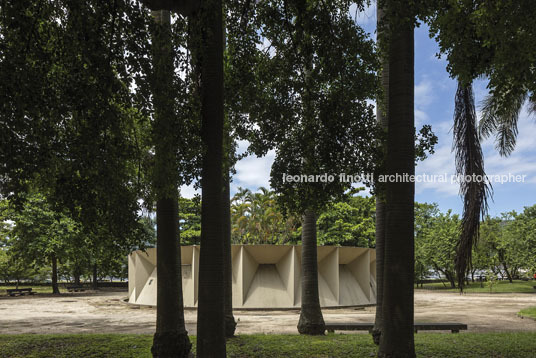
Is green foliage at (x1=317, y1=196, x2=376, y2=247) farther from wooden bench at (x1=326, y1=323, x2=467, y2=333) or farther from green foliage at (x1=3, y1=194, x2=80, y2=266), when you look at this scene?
wooden bench at (x1=326, y1=323, x2=467, y2=333)

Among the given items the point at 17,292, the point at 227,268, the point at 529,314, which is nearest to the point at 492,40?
the point at 227,268

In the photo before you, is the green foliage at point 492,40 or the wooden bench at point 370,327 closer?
the green foliage at point 492,40

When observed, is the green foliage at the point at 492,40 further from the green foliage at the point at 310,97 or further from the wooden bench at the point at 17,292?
the wooden bench at the point at 17,292

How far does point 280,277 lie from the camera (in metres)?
23.8

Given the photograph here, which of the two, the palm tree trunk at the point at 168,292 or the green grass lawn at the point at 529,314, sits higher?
the palm tree trunk at the point at 168,292

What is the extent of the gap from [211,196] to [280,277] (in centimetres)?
1785

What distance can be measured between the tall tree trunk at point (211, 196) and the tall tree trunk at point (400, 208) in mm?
2883

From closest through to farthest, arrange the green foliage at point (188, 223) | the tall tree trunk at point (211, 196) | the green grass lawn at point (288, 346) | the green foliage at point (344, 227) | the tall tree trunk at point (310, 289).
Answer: the tall tree trunk at point (211, 196) → the green grass lawn at point (288, 346) → the tall tree trunk at point (310, 289) → the green foliage at point (344, 227) → the green foliage at point (188, 223)

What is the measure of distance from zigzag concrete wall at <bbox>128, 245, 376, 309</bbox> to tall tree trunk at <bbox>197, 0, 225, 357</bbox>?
15.7m

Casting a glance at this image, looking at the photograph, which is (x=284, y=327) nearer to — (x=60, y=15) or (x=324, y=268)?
(x=324, y=268)

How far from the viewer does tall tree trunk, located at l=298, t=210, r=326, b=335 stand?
1163 cm

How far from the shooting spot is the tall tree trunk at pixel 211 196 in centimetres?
666

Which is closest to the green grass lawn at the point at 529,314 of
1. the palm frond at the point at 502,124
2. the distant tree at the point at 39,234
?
the palm frond at the point at 502,124

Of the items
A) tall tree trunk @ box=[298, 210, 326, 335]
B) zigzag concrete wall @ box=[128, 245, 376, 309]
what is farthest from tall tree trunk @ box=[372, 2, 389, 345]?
zigzag concrete wall @ box=[128, 245, 376, 309]
